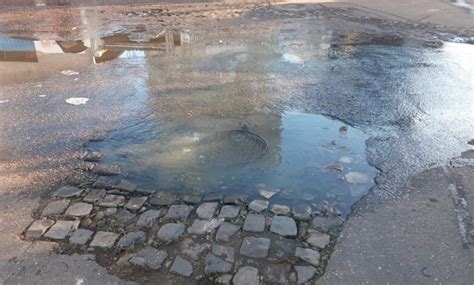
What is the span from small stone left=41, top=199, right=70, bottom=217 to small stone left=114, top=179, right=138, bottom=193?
0.47 metres

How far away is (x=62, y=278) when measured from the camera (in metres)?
2.73

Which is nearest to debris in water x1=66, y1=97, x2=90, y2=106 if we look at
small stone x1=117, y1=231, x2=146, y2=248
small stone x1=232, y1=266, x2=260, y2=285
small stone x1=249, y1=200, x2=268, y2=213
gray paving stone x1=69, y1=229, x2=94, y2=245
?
gray paving stone x1=69, y1=229, x2=94, y2=245

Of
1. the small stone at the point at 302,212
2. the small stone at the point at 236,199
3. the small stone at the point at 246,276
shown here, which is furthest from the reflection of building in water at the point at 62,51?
the small stone at the point at 246,276

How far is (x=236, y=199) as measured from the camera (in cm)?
351

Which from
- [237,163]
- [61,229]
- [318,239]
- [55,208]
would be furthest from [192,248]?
[55,208]

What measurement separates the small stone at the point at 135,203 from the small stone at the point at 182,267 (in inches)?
30.1

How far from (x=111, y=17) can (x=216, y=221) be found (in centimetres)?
927

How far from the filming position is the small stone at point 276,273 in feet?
8.89

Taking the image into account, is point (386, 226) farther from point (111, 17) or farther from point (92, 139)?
point (111, 17)

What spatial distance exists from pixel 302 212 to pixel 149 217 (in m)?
1.35

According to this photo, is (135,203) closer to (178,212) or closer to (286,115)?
(178,212)

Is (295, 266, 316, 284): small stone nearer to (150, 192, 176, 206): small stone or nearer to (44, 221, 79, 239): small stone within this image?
(150, 192, 176, 206): small stone

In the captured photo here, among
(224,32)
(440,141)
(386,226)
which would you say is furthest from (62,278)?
(224,32)

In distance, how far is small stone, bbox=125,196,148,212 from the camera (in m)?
3.41
